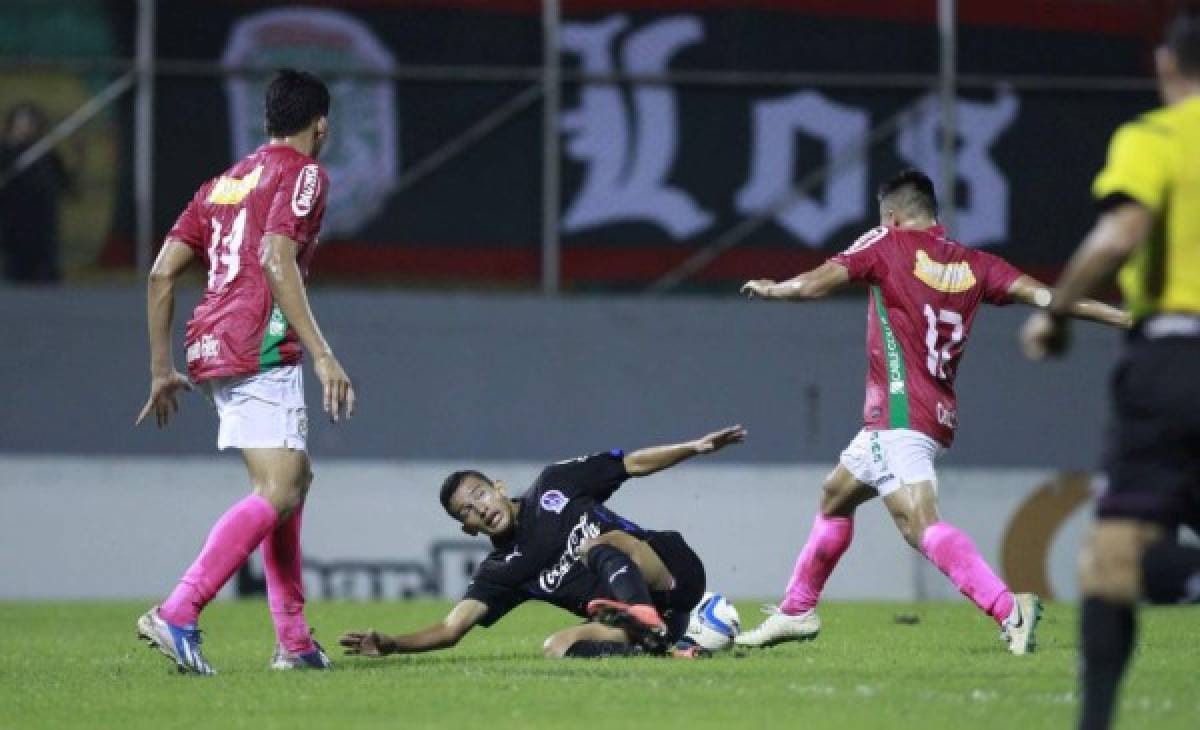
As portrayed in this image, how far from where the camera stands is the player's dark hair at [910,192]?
1015cm

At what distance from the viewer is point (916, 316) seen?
33.0 ft

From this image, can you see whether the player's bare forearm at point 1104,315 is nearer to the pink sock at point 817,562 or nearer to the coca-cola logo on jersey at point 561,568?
the pink sock at point 817,562

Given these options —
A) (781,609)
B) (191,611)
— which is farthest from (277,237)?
(781,609)

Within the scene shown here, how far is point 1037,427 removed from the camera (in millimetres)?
16375

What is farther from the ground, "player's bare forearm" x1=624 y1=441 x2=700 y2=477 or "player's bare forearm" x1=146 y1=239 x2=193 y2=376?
"player's bare forearm" x1=146 y1=239 x2=193 y2=376

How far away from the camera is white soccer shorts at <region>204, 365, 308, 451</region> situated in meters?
8.74

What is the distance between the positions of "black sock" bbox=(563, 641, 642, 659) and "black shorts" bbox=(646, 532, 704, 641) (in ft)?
0.67

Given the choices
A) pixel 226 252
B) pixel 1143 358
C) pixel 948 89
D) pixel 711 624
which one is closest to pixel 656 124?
pixel 948 89

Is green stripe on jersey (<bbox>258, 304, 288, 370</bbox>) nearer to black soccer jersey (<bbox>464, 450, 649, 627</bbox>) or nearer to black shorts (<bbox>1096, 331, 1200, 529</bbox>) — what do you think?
black soccer jersey (<bbox>464, 450, 649, 627</bbox>)

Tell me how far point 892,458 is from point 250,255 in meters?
2.78

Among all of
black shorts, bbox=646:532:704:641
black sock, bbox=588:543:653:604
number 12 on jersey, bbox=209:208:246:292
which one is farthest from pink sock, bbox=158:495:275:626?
black shorts, bbox=646:532:704:641

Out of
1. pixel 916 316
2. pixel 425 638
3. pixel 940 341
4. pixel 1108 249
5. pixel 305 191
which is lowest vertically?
pixel 425 638

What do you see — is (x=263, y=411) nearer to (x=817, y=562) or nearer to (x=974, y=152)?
(x=817, y=562)

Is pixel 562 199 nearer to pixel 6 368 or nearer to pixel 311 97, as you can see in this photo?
pixel 6 368
